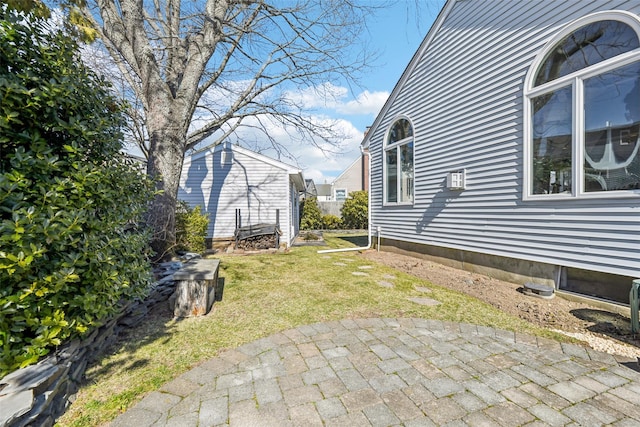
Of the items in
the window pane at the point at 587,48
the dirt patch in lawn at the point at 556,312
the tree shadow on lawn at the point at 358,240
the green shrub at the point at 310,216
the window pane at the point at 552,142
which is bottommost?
the tree shadow on lawn at the point at 358,240

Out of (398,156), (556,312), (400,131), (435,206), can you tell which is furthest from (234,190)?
(556,312)

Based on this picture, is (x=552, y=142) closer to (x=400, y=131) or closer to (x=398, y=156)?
(x=398, y=156)

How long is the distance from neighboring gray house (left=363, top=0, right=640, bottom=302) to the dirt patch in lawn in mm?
313

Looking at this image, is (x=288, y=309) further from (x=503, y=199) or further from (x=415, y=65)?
(x=415, y=65)

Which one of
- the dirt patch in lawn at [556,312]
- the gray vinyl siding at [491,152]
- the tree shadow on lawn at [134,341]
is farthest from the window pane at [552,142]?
the tree shadow on lawn at [134,341]

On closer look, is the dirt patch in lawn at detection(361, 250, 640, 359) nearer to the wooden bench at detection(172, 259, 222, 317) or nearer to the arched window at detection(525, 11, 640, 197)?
the arched window at detection(525, 11, 640, 197)

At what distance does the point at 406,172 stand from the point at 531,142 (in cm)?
344

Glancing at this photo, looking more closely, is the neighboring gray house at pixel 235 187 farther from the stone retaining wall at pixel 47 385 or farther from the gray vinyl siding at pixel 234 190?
the stone retaining wall at pixel 47 385

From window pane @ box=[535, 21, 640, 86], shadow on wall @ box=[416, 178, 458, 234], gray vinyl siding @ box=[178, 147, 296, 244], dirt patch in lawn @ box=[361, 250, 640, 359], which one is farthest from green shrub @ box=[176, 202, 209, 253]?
window pane @ box=[535, 21, 640, 86]

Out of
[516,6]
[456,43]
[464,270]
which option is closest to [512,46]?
[516,6]

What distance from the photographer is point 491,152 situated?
17.2 ft

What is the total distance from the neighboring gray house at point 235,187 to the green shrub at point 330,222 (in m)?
7.31

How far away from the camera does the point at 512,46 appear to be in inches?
191

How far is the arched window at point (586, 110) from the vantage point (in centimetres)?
343
